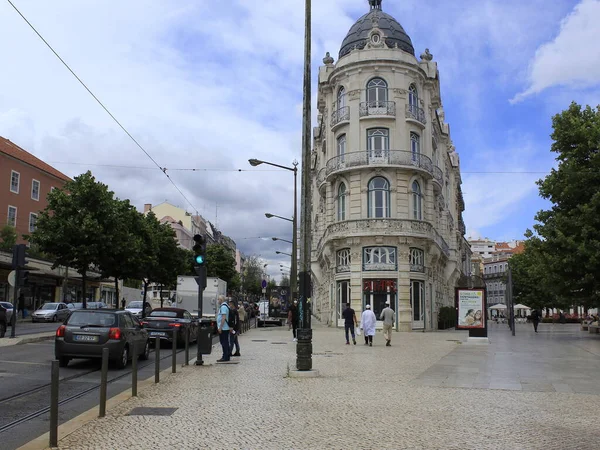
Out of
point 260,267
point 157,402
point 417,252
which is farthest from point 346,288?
point 260,267

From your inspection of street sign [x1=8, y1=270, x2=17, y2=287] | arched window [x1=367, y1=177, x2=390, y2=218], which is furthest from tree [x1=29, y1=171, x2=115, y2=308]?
arched window [x1=367, y1=177, x2=390, y2=218]

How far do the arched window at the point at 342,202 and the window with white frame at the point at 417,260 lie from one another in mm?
4778

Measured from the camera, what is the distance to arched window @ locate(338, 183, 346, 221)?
130 ft

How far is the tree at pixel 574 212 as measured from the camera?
2759 centimetres

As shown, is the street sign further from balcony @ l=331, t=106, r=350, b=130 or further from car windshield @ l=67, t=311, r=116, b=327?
balcony @ l=331, t=106, r=350, b=130

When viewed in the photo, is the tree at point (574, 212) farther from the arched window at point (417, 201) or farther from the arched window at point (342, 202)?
the arched window at point (342, 202)

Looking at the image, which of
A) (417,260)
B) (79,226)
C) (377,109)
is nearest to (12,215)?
(79,226)

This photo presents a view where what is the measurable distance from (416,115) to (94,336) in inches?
1161

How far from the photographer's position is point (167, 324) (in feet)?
70.5

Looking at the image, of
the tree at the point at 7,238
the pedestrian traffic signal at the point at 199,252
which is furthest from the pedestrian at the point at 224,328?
the tree at the point at 7,238

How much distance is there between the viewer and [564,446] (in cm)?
691

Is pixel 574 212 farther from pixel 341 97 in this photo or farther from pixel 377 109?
pixel 341 97

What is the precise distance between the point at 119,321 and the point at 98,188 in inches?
710

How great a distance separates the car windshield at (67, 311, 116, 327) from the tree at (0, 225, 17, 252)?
33059mm
